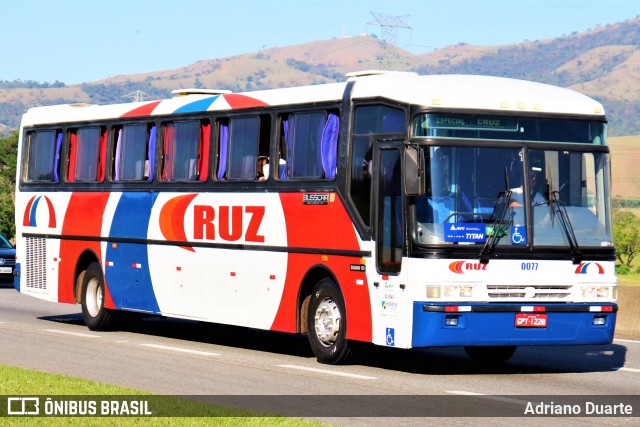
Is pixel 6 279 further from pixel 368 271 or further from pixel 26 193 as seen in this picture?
pixel 368 271

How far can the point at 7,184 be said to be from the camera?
73.8m

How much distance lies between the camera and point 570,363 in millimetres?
17250

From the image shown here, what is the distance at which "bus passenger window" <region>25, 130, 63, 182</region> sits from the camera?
76.9 ft

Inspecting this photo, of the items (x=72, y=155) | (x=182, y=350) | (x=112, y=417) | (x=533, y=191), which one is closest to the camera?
(x=112, y=417)

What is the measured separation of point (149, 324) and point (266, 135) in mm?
6782

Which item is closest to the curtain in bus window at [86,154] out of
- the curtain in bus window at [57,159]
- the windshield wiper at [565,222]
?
the curtain in bus window at [57,159]

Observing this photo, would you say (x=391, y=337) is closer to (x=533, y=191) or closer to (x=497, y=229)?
(x=497, y=229)

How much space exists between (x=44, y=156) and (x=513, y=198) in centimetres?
1084

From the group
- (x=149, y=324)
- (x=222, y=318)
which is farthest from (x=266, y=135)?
(x=149, y=324)

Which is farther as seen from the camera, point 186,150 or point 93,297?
point 93,297

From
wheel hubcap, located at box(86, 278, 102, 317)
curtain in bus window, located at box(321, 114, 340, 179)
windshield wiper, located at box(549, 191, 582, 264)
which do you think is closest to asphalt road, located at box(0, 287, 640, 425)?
wheel hubcap, located at box(86, 278, 102, 317)

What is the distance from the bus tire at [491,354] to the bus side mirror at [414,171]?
3.17 m

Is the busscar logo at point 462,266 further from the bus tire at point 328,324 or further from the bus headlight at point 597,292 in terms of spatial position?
the bus tire at point 328,324

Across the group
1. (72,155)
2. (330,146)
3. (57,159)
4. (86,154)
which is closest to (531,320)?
(330,146)
